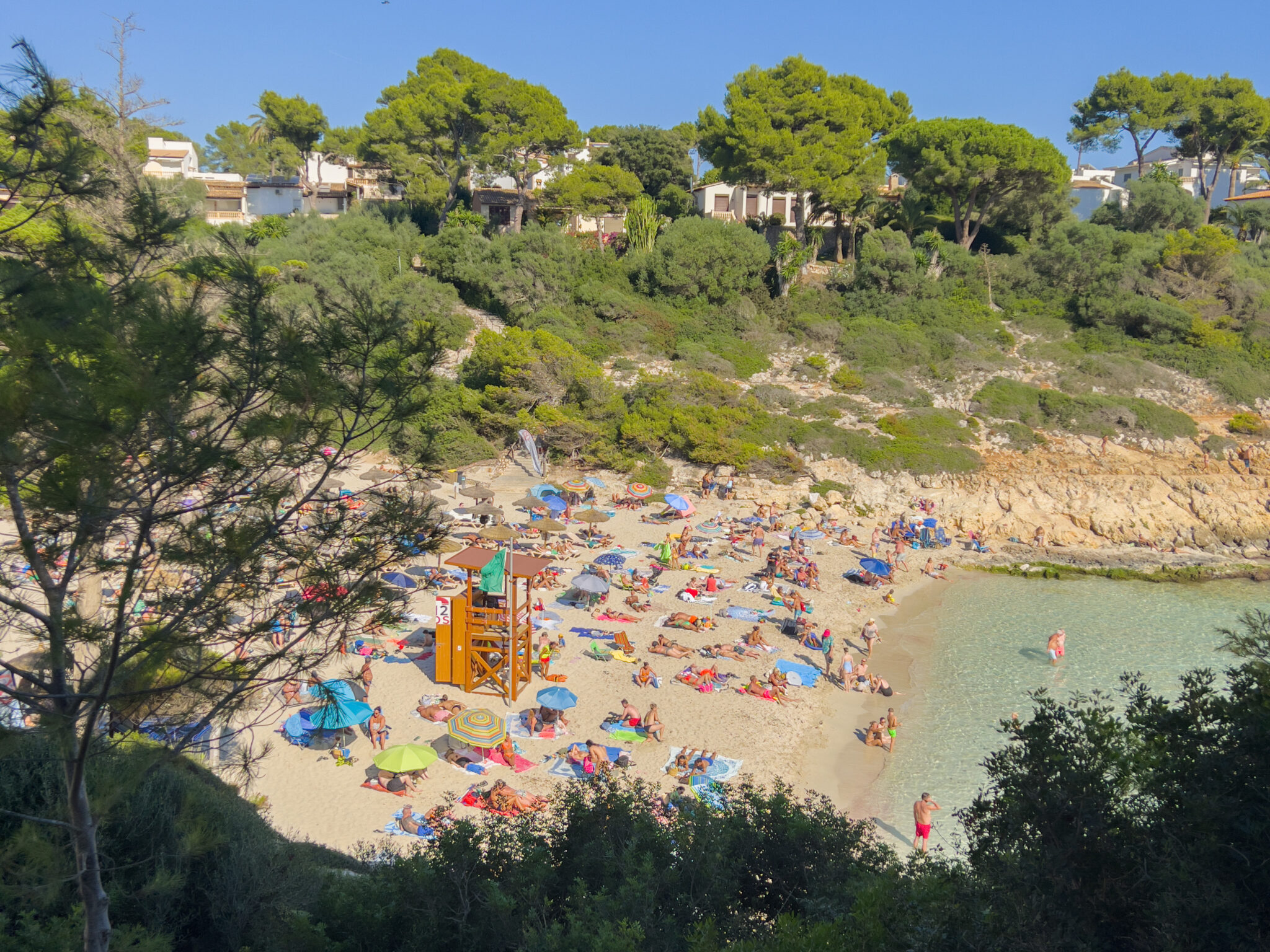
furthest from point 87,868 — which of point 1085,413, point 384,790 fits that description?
point 1085,413

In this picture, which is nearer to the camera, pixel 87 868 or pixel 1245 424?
pixel 87 868

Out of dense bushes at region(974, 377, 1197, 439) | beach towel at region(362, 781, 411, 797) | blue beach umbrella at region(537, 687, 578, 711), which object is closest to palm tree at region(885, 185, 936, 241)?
dense bushes at region(974, 377, 1197, 439)

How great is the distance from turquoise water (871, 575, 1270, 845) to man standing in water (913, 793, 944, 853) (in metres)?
0.40

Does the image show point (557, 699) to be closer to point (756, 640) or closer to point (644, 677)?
point (644, 677)

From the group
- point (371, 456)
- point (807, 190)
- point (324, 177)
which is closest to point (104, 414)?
point (371, 456)

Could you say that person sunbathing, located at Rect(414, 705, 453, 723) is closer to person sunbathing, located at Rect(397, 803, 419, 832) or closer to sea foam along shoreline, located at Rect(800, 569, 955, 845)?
person sunbathing, located at Rect(397, 803, 419, 832)

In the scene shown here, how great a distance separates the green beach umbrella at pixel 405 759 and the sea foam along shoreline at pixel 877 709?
18.7ft

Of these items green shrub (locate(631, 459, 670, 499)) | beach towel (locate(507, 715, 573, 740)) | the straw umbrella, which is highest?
green shrub (locate(631, 459, 670, 499))

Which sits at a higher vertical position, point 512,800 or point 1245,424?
point 1245,424

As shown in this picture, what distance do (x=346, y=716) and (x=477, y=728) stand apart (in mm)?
1820

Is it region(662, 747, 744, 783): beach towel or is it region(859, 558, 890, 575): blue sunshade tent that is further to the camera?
region(859, 558, 890, 575): blue sunshade tent

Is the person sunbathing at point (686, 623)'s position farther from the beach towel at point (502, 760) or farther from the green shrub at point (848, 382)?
the green shrub at point (848, 382)

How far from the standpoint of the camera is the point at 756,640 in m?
16.8

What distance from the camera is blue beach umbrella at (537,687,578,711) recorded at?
12820mm
